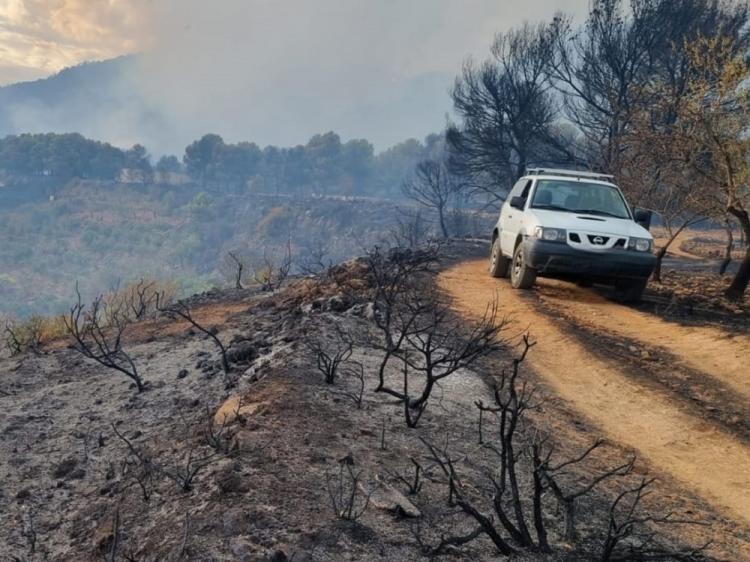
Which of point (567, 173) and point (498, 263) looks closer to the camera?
point (567, 173)

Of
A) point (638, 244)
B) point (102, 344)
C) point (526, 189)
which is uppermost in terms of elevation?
point (526, 189)

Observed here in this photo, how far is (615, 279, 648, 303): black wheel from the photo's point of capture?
917 centimetres

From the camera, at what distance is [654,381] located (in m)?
6.02

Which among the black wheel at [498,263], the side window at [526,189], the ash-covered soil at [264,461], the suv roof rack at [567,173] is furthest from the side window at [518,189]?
the ash-covered soil at [264,461]

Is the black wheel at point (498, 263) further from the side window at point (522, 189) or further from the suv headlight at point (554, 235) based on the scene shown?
the suv headlight at point (554, 235)

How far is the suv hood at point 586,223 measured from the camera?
867cm

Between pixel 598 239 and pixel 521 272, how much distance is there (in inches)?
57.3

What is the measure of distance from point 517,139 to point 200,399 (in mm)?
26578

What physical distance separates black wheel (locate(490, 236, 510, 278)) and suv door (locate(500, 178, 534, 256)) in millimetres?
315

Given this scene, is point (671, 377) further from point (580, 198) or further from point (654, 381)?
point (580, 198)

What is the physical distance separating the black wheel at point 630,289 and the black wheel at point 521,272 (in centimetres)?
135

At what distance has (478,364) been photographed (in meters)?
6.42

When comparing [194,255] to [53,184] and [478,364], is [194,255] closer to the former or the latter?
[53,184]

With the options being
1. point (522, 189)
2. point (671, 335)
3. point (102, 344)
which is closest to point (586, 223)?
point (522, 189)
